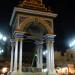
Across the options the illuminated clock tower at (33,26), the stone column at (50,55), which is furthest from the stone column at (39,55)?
the stone column at (50,55)

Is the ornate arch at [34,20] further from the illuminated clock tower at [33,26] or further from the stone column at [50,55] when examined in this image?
the stone column at [50,55]

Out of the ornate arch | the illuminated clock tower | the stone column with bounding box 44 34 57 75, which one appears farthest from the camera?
the ornate arch

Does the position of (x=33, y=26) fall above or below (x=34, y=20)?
below

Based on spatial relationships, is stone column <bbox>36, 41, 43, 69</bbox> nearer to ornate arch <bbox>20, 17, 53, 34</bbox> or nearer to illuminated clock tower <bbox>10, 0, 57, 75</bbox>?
illuminated clock tower <bbox>10, 0, 57, 75</bbox>

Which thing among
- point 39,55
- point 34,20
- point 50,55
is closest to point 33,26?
point 34,20

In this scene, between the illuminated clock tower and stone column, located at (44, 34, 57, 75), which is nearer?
the illuminated clock tower

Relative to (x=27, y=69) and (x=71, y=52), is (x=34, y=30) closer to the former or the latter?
(x=27, y=69)

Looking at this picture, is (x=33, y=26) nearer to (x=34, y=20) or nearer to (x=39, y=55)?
(x=34, y=20)

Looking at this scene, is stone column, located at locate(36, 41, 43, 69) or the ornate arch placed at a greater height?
the ornate arch

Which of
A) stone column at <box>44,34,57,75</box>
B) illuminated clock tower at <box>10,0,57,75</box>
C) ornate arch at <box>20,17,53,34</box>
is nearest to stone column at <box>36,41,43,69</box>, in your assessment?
illuminated clock tower at <box>10,0,57,75</box>

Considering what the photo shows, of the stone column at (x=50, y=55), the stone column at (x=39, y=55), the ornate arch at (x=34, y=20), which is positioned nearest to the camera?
the stone column at (x=50, y=55)

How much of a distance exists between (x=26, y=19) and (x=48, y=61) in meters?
4.81

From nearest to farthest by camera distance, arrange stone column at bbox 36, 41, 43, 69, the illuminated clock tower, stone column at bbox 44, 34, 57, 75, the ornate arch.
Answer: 1. the illuminated clock tower
2. stone column at bbox 44, 34, 57, 75
3. the ornate arch
4. stone column at bbox 36, 41, 43, 69

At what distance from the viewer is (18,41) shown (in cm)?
1856
